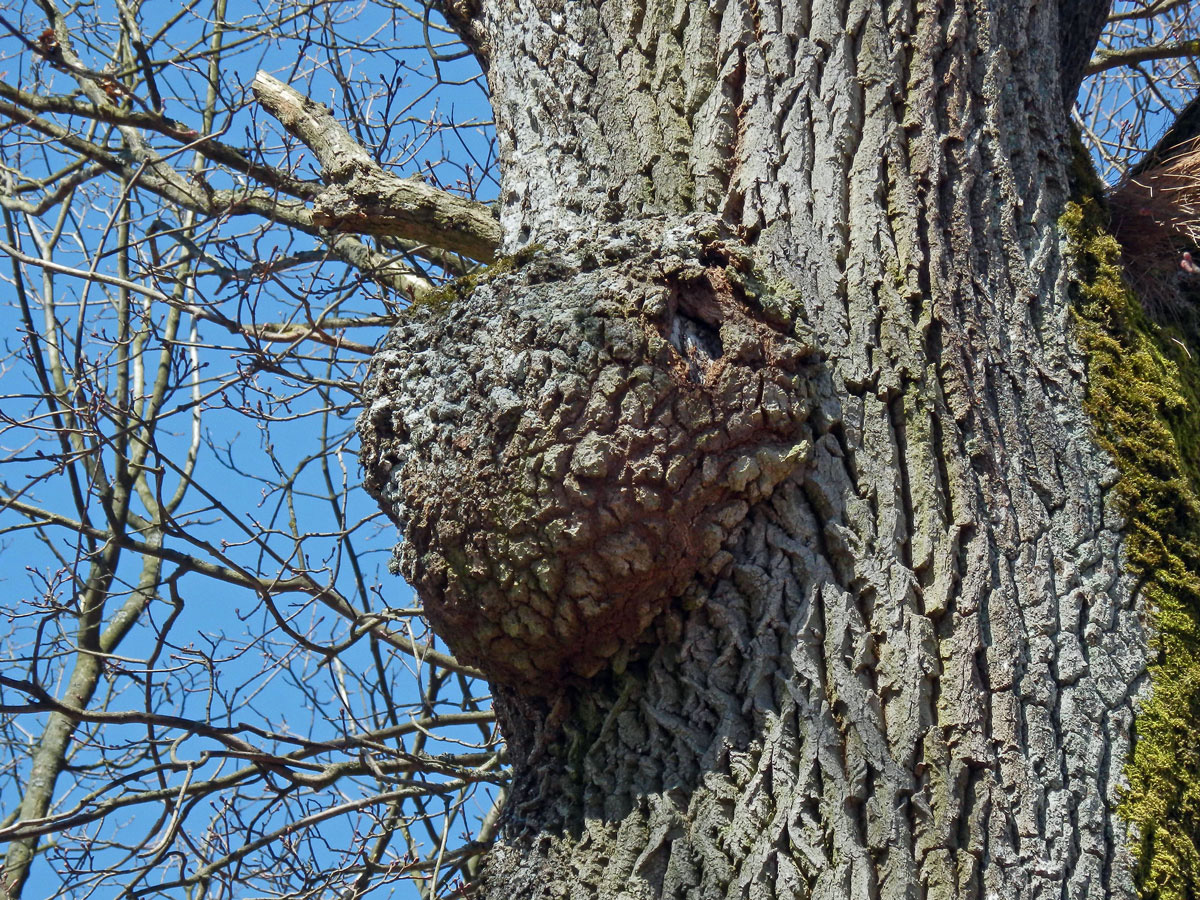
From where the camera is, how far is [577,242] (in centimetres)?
202

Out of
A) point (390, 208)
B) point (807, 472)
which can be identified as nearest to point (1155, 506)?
point (807, 472)

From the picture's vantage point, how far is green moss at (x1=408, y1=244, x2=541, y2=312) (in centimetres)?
206

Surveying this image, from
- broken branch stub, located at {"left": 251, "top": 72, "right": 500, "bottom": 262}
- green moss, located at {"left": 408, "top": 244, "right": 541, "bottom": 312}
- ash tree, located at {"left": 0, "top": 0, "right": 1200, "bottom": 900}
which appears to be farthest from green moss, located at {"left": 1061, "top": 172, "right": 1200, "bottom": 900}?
broken branch stub, located at {"left": 251, "top": 72, "right": 500, "bottom": 262}

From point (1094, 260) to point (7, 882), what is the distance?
4.52 m

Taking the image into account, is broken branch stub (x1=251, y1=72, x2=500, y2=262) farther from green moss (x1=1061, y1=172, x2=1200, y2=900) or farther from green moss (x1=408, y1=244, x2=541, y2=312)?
green moss (x1=1061, y1=172, x2=1200, y2=900)

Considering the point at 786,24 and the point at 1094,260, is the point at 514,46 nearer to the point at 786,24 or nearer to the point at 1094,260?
the point at 786,24

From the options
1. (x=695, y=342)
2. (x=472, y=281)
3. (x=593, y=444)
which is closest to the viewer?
(x=593, y=444)

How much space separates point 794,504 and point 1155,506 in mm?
663

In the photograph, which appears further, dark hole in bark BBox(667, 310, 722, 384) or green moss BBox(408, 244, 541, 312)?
green moss BBox(408, 244, 541, 312)

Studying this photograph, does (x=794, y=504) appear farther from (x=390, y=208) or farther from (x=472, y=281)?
(x=390, y=208)

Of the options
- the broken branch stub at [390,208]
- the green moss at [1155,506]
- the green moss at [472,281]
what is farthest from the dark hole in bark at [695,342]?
the broken branch stub at [390,208]

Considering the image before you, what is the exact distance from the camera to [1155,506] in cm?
197

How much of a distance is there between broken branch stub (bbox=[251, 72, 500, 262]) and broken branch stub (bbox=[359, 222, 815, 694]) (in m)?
1.17

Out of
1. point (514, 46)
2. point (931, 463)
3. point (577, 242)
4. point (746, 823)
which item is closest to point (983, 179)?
point (931, 463)
